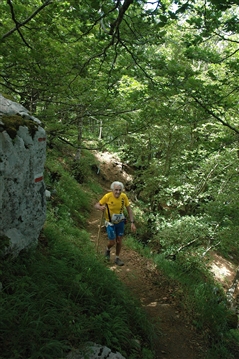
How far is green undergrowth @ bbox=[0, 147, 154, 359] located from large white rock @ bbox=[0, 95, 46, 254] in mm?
437

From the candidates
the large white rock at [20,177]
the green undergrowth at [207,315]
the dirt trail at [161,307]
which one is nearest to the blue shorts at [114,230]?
the dirt trail at [161,307]

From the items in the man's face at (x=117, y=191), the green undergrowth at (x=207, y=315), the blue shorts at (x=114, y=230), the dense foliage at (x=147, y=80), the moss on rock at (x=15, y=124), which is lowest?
the green undergrowth at (x=207, y=315)

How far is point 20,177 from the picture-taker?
3715mm

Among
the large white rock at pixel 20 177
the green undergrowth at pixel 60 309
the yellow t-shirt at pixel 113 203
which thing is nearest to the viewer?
the green undergrowth at pixel 60 309

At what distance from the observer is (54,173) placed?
409 inches

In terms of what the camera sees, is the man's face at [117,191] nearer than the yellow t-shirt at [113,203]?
Yes

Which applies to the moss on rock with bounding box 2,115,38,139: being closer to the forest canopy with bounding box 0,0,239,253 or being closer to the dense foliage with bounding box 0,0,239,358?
the forest canopy with bounding box 0,0,239,253

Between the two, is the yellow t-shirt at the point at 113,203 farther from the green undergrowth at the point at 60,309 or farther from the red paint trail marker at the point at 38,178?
the red paint trail marker at the point at 38,178

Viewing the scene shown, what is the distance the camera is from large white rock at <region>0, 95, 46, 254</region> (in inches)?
137

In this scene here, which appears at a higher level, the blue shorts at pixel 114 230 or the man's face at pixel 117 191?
the man's face at pixel 117 191

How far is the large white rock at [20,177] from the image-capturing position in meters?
3.48

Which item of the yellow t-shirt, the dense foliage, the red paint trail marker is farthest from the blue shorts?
the dense foliage

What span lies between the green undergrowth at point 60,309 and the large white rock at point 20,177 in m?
0.44

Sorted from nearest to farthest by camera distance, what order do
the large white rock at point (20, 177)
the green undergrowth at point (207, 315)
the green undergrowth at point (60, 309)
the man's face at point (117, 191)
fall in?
1. the green undergrowth at point (60, 309)
2. the large white rock at point (20, 177)
3. the green undergrowth at point (207, 315)
4. the man's face at point (117, 191)
